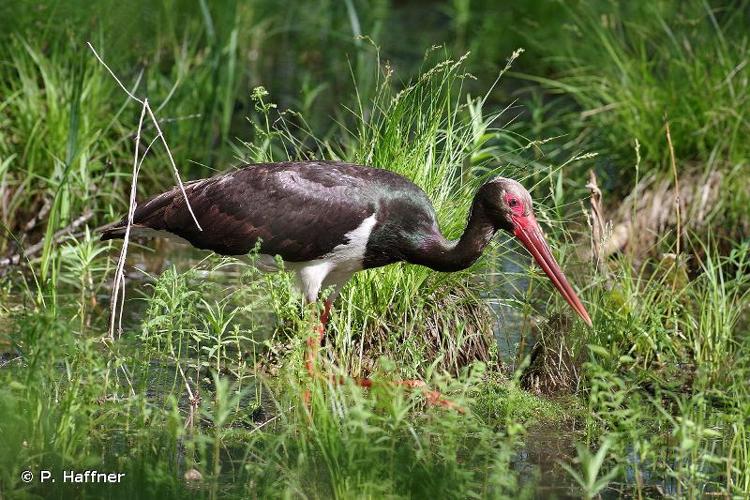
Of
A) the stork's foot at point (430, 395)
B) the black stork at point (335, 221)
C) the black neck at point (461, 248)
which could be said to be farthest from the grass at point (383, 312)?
the black neck at point (461, 248)

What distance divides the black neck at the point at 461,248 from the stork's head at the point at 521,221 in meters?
0.05

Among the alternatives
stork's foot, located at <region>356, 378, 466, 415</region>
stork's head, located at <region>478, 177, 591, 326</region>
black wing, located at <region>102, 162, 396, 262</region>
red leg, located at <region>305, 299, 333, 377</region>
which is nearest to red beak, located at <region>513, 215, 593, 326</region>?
stork's head, located at <region>478, 177, 591, 326</region>

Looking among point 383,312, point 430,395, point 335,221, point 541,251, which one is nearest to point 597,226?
point 541,251

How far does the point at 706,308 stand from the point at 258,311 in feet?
7.48

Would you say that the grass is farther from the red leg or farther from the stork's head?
the stork's head

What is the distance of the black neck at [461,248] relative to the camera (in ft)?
19.7

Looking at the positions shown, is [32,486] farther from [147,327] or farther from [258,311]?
[258,311]

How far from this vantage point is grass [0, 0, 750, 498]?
182 inches

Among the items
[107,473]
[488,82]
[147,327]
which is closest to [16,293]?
[147,327]

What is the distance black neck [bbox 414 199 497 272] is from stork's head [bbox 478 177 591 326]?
0.05 m

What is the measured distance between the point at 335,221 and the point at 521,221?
2.80 feet

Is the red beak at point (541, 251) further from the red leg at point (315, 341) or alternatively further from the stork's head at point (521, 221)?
the red leg at point (315, 341)

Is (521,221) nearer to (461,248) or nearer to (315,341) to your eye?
(461,248)

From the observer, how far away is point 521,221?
6082 millimetres
